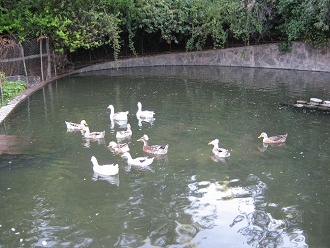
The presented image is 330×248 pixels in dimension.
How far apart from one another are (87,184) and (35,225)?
5.28 ft

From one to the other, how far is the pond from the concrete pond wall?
9600mm

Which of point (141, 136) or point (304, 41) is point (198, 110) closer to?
point (141, 136)

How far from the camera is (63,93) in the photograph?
55.7ft

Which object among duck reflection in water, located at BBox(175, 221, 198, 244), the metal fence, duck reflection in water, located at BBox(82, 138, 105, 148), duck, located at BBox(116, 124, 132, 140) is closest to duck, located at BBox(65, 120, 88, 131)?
duck reflection in water, located at BBox(82, 138, 105, 148)

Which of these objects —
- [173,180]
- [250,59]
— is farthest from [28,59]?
[173,180]

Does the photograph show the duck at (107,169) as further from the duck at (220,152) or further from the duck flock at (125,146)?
the duck at (220,152)

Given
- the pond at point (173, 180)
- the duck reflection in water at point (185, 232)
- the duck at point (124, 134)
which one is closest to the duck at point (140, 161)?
the pond at point (173, 180)

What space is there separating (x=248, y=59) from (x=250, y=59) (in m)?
0.13

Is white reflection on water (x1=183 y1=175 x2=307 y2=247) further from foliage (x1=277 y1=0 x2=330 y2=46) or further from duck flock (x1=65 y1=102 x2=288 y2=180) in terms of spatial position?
foliage (x1=277 y1=0 x2=330 y2=46)

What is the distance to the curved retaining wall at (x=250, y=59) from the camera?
76.7 ft

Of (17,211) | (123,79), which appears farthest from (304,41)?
(17,211)

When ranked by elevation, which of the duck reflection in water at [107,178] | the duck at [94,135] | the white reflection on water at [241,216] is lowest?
the white reflection on water at [241,216]

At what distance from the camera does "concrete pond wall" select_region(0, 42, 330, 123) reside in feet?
76.7

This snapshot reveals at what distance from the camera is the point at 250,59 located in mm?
25375
